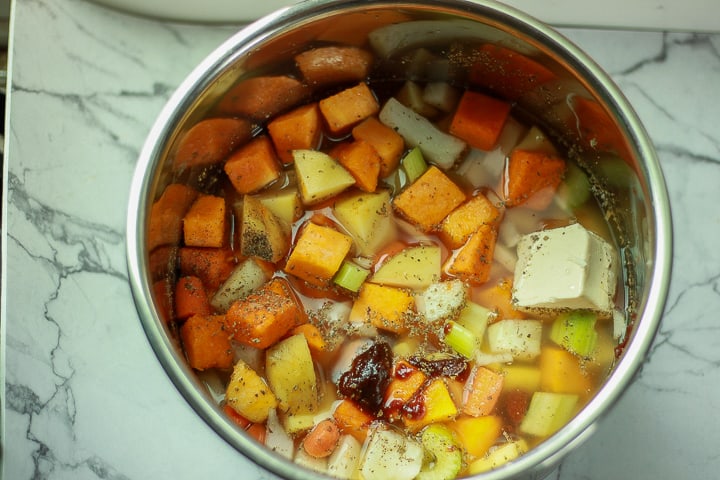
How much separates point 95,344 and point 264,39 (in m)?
0.57

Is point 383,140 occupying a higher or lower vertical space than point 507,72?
lower

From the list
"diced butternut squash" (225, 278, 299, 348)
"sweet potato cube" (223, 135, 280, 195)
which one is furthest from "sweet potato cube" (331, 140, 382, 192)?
"diced butternut squash" (225, 278, 299, 348)

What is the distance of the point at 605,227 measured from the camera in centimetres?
123

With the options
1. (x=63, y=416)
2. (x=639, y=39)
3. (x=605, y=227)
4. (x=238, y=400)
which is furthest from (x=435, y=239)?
(x=63, y=416)

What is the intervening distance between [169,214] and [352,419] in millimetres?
415

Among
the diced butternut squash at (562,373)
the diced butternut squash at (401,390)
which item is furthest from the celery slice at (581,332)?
the diced butternut squash at (401,390)

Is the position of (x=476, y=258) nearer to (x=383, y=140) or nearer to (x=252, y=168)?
(x=383, y=140)

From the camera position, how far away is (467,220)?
122cm

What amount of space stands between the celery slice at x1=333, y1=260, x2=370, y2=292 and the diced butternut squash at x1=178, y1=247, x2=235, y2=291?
0.56 ft

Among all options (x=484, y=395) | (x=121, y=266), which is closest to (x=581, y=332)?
(x=484, y=395)

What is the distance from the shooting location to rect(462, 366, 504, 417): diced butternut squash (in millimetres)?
1153

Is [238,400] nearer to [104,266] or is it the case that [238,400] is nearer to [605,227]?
[104,266]

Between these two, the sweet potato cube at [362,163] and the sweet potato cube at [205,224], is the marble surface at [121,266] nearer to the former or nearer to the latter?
the sweet potato cube at [205,224]

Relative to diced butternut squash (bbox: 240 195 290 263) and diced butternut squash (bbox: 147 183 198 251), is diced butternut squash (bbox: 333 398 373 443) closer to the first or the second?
diced butternut squash (bbox: 240 195 290 263)
